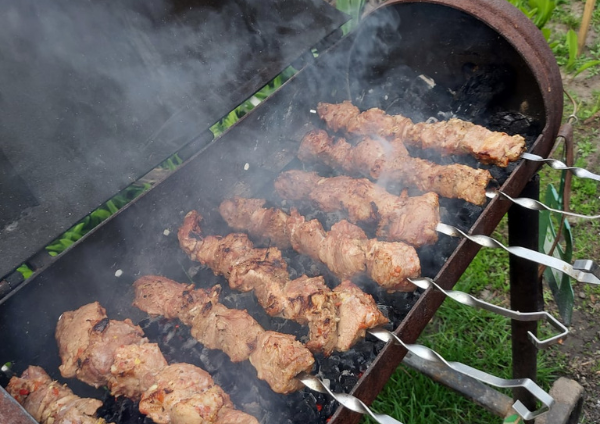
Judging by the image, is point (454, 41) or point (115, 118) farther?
point (454, 41)

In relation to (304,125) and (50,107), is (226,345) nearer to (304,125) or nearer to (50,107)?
(50,107)

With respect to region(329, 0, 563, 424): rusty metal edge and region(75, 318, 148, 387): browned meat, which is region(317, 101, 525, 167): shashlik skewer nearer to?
region(329, 0, 563, 424): rusty metal edge

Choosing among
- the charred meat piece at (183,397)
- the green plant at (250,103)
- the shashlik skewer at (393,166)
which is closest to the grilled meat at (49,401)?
the charred meat piece at (183,397)

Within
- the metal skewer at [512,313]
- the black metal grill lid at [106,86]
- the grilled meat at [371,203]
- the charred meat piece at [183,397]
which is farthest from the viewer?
the grilled meat at [371,203]

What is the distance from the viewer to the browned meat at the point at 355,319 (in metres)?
2.34

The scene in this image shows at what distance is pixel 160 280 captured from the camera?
2.91 m

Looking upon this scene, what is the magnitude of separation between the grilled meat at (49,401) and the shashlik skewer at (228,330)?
581mm

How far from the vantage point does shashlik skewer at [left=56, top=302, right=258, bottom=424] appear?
218 cm

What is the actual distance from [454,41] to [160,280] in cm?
254

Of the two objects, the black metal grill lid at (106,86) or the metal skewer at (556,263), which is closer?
the metal skewer at (556,263)

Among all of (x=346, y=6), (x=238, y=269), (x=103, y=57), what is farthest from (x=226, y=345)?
(x=346, y=6)

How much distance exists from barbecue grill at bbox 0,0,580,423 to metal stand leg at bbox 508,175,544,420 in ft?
0.04

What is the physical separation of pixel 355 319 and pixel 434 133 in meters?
1.48

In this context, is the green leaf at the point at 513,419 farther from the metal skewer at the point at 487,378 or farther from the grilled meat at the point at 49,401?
the grilled meat at the point at 49,401
